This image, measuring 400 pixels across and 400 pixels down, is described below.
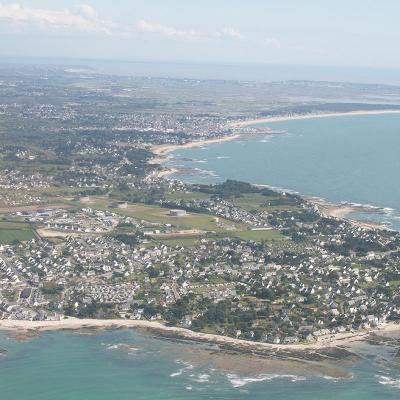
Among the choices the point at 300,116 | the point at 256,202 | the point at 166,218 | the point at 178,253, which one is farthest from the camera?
the point at 300,116

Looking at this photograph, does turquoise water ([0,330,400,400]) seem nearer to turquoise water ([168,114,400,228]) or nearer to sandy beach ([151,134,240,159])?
turquoise water ([168,114,400,228])

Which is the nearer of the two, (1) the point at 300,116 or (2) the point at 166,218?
(2) the point at 166,218

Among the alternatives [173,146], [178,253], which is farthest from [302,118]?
[178,253]

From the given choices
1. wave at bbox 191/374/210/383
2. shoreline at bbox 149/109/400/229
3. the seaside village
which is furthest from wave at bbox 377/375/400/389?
shoreline at bbox 149/109/400/229

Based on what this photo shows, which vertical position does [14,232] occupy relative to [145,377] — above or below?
above

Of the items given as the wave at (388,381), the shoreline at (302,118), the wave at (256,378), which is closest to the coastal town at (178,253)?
the shoreline at (302,118)

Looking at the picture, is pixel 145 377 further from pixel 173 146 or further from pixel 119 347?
pixel 173 146

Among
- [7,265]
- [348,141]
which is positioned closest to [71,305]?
[7,265]
